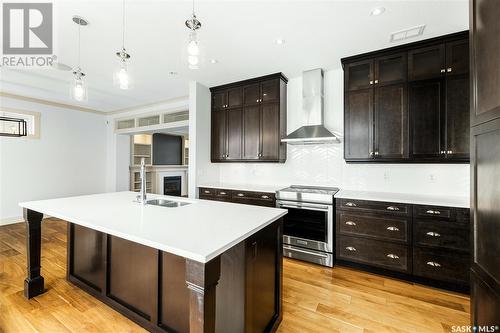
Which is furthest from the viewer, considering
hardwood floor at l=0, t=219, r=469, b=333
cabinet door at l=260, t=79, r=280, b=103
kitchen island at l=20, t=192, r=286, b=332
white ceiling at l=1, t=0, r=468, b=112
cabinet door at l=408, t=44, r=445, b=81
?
cabinet door at l=260, t=79, r=280, b=103

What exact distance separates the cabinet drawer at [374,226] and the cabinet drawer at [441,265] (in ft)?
0.74

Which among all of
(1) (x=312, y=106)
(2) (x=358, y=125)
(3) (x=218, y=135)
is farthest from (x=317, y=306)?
(3) (x=218, y=135)

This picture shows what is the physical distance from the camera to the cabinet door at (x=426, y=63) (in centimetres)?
254

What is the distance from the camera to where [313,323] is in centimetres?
185

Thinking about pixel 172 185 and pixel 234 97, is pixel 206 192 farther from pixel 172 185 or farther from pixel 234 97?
pixel 172 185

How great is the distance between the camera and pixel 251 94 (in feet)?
12.6

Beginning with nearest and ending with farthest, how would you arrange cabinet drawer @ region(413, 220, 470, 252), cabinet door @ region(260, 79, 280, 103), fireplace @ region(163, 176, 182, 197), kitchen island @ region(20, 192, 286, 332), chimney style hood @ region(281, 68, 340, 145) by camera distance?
kitchen island @ region(20, 192, 286, 332) → cabinet drawer @ region(413, 220, 470, 252) → chimney style hood @ region(281, 68, 340, 145) → cabinet door @ region(260, 79, 280, 103) → fireplace @ region(163, 176, 182, 197)

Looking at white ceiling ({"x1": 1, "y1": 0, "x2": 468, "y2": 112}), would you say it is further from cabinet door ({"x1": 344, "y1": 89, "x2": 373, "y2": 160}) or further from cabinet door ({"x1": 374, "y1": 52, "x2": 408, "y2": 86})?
cabinet door ({"x1": 344, "y1": 89, "x2": 373, "y2": 160})

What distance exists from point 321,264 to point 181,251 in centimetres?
242

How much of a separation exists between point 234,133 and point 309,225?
6.71 feet

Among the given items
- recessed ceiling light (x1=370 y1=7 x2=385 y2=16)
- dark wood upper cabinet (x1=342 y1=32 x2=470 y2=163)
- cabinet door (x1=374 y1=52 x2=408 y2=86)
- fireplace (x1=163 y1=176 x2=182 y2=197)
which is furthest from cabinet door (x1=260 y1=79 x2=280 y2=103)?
fireplace (x1=163 y1=176 x2=182 y2=197)

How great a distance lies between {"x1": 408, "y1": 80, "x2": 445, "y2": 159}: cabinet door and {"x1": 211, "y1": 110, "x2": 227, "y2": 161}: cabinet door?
112 inches

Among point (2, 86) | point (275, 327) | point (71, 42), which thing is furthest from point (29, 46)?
point (275, 327)

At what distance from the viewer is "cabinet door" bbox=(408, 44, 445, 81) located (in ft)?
8.32
